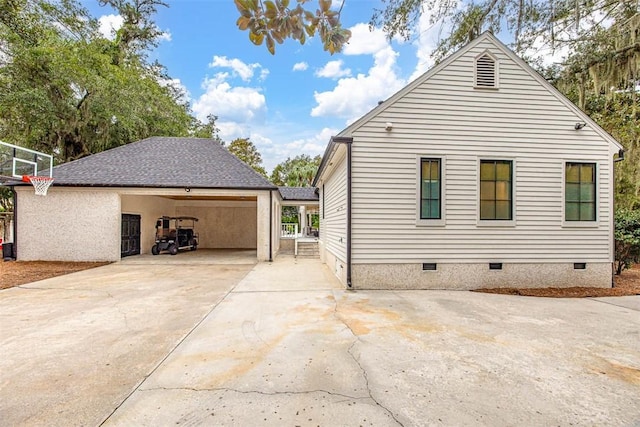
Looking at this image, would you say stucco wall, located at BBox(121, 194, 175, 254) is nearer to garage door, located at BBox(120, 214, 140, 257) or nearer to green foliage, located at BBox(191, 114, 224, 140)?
garage door, located at BBox(120, 214, 140, 257)

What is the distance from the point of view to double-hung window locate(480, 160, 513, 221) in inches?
277

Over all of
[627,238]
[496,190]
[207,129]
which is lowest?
[627,238]

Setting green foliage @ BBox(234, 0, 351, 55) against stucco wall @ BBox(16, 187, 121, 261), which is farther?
stucco wall @ BBox(16, 187, 121, 261)

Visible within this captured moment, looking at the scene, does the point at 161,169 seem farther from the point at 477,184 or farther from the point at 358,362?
the point at 358,362

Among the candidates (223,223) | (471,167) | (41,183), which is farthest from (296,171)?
(471,167)

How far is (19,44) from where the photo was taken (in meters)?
12.9

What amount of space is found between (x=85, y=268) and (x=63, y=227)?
238 cm

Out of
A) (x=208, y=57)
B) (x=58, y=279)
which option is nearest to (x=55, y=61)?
(x=208, y=57)

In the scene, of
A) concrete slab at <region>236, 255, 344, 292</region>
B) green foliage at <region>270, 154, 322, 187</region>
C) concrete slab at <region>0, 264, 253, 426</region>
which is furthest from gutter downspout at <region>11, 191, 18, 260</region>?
green foliage at <region>270, 154, 322, 187</region>

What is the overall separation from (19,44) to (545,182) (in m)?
19.7

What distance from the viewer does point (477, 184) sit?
696 centimetres

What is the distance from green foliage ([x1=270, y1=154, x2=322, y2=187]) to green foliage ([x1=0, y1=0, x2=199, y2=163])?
15.1 metres

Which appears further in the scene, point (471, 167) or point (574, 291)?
point (471, 167)

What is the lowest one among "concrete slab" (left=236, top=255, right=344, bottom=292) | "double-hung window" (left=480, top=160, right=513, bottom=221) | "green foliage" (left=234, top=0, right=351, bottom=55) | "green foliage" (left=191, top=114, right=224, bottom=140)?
"concrete slab" (left=236, top=255, right=344, bottom=292)
